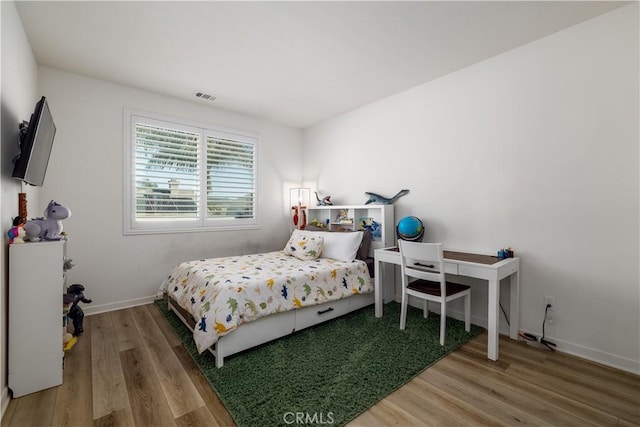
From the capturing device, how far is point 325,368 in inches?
79.0

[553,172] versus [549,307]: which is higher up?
[553,172]

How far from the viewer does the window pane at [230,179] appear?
12.9 ft

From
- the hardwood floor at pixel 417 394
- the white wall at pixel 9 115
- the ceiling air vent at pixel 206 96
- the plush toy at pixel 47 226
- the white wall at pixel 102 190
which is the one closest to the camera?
the hardwood floor at pixel 417 394

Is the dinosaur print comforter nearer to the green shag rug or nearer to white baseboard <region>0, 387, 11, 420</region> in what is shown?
the green shag rug

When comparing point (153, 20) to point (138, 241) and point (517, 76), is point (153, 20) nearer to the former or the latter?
point (138, 241)

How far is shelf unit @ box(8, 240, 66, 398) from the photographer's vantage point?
5.61 feet

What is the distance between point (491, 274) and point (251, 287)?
1884 millimetres

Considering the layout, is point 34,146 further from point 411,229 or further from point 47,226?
point 411,229

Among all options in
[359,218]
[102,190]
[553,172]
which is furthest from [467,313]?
[102,190]

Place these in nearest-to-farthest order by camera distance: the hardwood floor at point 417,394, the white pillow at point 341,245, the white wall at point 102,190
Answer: the hardwood floor at point 417,394
the white wall at point 102,190
the white pillow at point 341,245

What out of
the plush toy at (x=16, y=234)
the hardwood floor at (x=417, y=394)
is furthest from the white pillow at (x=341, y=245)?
the plush toy at (x=16, y=234)

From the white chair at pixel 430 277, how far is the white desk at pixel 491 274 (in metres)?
0.15

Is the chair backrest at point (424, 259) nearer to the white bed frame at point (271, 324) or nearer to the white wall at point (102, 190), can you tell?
the white bed frame at point (271, 324)

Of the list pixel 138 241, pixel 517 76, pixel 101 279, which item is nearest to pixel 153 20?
pixel 138 241
